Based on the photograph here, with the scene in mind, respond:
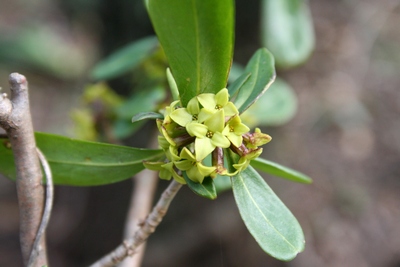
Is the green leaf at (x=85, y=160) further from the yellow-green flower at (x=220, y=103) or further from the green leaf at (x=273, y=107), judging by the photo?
the green leaf at (x=273, y=107)

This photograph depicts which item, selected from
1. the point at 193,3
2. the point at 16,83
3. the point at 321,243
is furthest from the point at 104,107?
the point at 321,243

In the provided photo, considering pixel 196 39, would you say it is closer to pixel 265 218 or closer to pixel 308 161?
pixel 265 218

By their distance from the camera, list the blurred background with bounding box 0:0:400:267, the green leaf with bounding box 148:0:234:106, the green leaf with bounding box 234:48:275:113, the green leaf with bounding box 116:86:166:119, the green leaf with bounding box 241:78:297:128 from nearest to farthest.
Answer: the green leaf with bounding box 148:0:234:106 < the green leaf with bounding box 234:48:275:113 < the green leaf with bounding box 116:86:166:119 < the green leaf with bounding box 241:78:297:128 < the blurred background with bounding box 0:0:400:267

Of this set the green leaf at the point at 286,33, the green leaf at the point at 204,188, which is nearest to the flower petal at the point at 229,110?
the green leaf at the point at 204,188

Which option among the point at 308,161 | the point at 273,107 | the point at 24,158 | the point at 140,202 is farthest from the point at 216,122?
the point at 308,161

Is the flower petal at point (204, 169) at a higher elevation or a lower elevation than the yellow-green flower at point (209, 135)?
lower

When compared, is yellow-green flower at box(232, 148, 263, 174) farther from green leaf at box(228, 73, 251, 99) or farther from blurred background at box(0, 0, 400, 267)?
blurred background at box(0, 0, 400, 267)

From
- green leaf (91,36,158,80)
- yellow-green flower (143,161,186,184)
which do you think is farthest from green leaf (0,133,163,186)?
green leaf (91,36,158,80)
